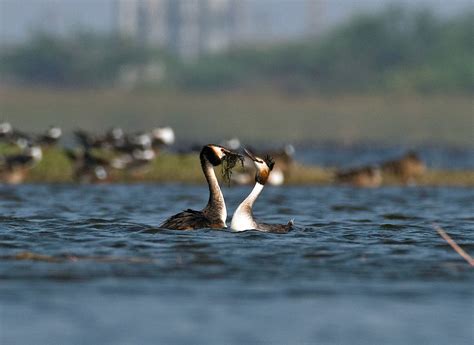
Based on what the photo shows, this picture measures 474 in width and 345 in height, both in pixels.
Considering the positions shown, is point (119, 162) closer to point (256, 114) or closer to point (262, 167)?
point (262, 167)

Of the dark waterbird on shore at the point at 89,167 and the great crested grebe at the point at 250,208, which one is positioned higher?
the dark waterbird on shore at the point at 89,167

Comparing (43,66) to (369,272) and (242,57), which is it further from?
(369,272)

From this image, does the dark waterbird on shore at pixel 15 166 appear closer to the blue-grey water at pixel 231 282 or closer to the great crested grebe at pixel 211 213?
the blue-grey water at pixel 231 282

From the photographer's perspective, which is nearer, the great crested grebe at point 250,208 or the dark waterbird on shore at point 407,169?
the great crested grebe at point 250,208

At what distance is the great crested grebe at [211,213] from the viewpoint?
18.3m

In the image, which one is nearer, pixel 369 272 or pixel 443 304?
pixel 443 304

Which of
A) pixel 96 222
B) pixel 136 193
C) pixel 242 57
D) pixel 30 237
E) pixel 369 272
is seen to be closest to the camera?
pixel 369 272

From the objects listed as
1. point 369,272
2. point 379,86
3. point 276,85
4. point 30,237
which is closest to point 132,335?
point 369,272

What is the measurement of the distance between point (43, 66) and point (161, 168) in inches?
3639

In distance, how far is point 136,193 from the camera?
1157 inches

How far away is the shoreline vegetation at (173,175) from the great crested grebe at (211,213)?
13376mm

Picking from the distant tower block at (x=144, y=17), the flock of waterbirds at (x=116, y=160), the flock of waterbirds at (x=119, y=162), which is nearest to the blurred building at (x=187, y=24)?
the distant tower block at (x=144, y=17)

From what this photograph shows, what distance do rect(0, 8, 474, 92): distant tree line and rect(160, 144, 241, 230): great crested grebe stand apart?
90.4 m

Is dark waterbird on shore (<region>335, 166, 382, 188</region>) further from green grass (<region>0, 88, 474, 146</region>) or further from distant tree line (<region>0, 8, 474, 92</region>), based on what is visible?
distant tree line (<region>0, 8, 474, 92</region>)
